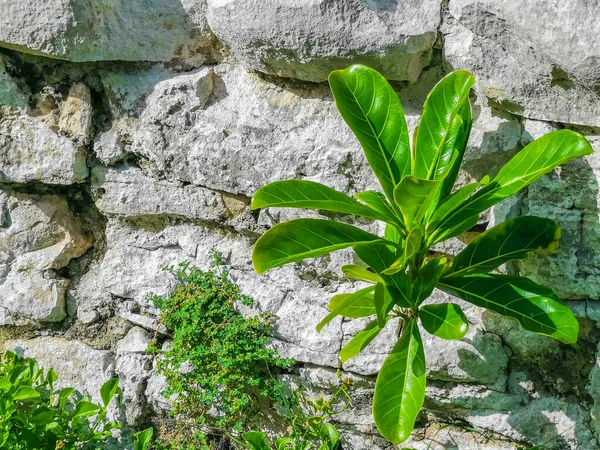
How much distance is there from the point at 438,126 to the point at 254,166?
0.78 meters

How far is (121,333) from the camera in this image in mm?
2840

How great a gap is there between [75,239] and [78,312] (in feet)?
1.03

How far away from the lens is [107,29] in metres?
2.58

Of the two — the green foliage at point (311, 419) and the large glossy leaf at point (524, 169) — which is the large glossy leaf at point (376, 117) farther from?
the green foliage at point (311, 419)

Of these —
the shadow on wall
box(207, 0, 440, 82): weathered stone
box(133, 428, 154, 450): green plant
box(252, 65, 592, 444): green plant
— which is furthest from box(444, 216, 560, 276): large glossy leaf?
box(133, 428, 154, 450): green plant

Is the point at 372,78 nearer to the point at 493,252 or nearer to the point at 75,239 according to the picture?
the point at 493,252

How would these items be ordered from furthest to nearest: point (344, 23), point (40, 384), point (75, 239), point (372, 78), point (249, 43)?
1. point (75, 239)
2. point (40, 384)
3. point (249, 43)
4. point (344, 23)
5. point (372, 78)

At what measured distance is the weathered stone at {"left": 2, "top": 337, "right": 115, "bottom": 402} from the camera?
2779 mm

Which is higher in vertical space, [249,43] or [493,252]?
[249,43]

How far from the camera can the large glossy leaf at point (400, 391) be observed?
6.49 ft

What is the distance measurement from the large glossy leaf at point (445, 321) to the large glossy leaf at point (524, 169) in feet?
0.72

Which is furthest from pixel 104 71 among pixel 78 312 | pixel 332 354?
pixel 332 354

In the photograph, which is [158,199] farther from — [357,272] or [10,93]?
[357,272]

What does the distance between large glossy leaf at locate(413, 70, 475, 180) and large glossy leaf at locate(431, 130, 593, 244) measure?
13 centimetres
